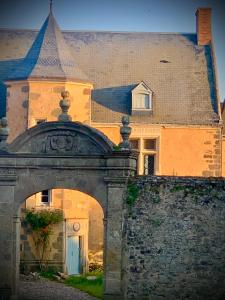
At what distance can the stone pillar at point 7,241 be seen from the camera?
661 inches

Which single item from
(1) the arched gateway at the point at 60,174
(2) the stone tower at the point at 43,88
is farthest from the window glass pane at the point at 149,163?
(1) the arched gateway at the point at 60,174

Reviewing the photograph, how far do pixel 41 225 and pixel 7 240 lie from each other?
5.88 meters

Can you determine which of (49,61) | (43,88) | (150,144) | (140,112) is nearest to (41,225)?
(43,88)

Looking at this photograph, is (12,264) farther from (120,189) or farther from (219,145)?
(219,145)

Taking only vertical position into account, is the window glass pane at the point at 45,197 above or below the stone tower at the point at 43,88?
below

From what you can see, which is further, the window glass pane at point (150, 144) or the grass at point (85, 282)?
the window glass pane at point (150, 144)

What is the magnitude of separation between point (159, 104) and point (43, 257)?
741cm

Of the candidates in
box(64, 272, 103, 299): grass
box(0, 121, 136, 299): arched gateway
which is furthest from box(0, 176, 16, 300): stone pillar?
box(64, 272, 103, 299): grass

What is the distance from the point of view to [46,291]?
1909 cm

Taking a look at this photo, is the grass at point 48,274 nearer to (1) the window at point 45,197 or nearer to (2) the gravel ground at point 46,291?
(2) the gravel ground at point 46,291

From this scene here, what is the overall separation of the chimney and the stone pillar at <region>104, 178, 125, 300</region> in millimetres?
13408

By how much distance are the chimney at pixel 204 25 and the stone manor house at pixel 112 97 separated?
39 mm

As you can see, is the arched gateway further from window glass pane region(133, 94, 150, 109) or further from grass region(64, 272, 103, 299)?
window glass pane region(133, 94, 150, 109)

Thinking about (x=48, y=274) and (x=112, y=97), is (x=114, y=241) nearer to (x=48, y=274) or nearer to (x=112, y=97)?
(x=48, y=274)
